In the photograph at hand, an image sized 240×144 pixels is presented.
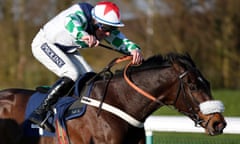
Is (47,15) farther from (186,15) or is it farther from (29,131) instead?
(29,131)

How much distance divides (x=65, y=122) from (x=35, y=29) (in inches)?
689

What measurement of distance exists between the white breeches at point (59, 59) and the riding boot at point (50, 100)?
76 mm

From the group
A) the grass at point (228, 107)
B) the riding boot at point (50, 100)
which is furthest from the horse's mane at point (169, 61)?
the grass at point (228, 107)

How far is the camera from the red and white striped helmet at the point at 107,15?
5.25 metres

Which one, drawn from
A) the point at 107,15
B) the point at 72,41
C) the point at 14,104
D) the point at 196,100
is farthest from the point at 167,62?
the point at 14,104

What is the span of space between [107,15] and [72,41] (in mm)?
466

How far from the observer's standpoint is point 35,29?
882 inches

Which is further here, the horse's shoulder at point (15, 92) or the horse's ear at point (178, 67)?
the horse's shoulder at point (15, 92)

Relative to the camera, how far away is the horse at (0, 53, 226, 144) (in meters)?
4.95

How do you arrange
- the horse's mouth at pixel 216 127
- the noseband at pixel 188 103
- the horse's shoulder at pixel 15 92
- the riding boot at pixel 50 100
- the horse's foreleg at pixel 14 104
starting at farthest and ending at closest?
the horse's shoulder at pixel 15 92
the horse's foreleg at pixel 14 104
the riding boot at pixel 50 100
the noseband at pixel 188 103
the horse's mouth at pixel 216 127

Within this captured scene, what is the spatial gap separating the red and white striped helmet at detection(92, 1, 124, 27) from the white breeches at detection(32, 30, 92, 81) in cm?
49

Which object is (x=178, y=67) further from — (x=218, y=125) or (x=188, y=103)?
(x=218, y=125)

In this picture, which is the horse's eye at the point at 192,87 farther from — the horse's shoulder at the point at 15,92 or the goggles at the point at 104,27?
the horse's shoulder at the point at 15,92

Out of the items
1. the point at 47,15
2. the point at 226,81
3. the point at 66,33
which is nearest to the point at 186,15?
the point at 226,81
